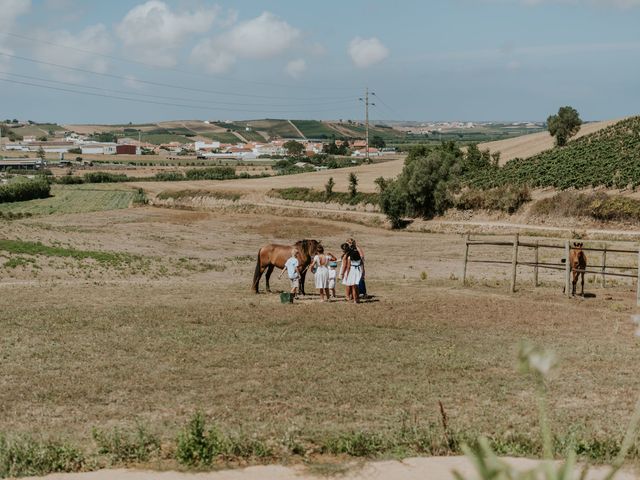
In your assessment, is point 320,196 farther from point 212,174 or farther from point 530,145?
point 530,145

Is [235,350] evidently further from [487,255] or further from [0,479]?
[487,255]

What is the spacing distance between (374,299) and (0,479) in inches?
620

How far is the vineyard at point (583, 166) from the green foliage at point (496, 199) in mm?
3913

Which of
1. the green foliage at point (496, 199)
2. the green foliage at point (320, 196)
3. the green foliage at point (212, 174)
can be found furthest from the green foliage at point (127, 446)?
the green foliage at point (212, 174)

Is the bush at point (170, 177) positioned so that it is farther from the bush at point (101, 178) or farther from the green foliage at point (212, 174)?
the bush at point (101, 178)

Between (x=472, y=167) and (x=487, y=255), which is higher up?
(x=472, y=167)

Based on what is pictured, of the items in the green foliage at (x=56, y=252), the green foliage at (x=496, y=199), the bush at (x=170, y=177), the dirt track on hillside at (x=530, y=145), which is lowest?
the green foliage at (x=56, y=252)

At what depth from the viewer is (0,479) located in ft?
27.6

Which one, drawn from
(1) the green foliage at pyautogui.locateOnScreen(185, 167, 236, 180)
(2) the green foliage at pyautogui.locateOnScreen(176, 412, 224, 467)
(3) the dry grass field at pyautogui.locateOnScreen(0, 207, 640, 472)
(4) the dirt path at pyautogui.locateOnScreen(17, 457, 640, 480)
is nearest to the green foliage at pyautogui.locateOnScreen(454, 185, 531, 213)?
(3) the dry grass field at pyautogui.locateOnScreen(0, 207, 640, 472)

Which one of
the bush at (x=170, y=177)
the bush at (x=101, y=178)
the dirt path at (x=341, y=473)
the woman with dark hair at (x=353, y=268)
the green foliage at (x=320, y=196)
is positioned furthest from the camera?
the bush at (x=101, y=178)

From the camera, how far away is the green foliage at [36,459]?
28.5 ft

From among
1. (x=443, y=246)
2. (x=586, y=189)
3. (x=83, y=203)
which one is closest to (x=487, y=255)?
(x=443, y=246)

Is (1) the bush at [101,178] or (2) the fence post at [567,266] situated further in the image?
(1) the bush at [101,178]

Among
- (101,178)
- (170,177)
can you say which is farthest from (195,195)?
(101,178)
